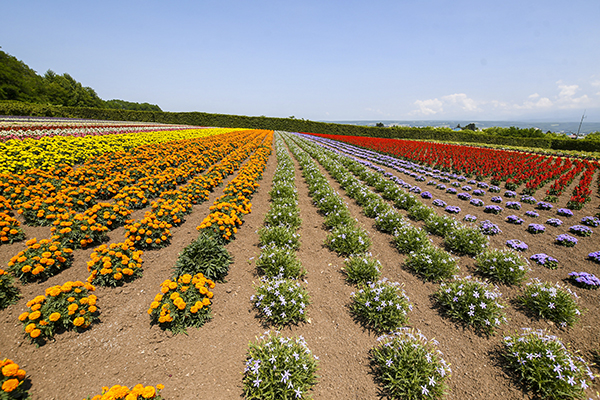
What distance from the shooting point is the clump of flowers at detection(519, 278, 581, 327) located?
4.39m

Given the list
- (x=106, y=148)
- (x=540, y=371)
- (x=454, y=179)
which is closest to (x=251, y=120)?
(x=106, y=148)

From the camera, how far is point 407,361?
10.9ft

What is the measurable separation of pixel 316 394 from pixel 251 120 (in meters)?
60.5

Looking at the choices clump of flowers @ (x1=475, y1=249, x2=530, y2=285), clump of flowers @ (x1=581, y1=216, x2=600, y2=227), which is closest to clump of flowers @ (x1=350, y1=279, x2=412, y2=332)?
clump of flowers @ (x1=475, y1=249, x2=530, y2=285)

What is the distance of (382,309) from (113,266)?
5.60 m

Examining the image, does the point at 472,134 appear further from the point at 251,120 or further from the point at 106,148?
the point at 106,148

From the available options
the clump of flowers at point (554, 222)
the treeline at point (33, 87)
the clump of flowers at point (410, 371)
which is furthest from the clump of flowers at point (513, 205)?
the treeline at point (33, 87)

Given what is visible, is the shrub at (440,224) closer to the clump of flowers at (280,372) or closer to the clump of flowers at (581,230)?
the clump of flowers at (581,230)

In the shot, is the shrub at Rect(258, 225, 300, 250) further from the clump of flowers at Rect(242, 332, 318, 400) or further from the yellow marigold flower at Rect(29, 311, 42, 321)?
the yellow marigold flower at Rect(29, 311, 42, 321)

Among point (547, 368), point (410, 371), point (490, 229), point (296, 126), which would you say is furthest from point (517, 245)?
point (296, 126)

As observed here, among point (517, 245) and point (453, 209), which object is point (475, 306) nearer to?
point (517, 245)

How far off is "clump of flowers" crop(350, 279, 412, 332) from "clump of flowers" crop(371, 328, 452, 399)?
0.64 meters

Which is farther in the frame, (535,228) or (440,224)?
(535,228)

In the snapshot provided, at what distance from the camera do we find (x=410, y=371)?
10.9 ft
